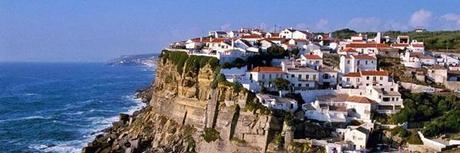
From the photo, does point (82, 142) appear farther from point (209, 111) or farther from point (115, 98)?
point (115, 98)

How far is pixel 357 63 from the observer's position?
60812 millimetres

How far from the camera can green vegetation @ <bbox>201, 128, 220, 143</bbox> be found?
173 ft

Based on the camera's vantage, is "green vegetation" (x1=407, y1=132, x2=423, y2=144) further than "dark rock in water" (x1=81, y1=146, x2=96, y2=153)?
No

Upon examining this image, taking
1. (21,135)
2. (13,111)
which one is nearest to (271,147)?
(21,135)

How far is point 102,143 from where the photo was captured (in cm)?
6119

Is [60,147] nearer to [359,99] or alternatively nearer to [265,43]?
[265,43]

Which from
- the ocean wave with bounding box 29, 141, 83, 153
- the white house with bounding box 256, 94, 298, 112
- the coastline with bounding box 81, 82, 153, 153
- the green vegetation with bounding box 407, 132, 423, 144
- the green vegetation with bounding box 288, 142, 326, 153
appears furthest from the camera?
the ocean wave with bounding box 29, 141, 83, 153

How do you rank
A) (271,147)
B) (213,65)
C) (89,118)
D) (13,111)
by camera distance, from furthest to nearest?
(13,111)
(89,118)
(213,65)
(271,147)

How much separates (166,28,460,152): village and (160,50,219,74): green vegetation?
0.97 m

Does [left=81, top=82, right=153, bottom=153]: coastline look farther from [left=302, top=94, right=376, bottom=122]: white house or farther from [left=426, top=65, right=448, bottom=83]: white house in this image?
[left=426, top=65, right=448, bottom=83]: white house

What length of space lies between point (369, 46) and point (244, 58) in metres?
14.9

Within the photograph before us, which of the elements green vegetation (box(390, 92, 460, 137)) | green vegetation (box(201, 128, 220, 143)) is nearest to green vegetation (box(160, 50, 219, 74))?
green vegetation (box(201, 128, 220, 143))

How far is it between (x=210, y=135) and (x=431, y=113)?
677 inches

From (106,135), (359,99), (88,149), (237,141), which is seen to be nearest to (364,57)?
(359,99)
